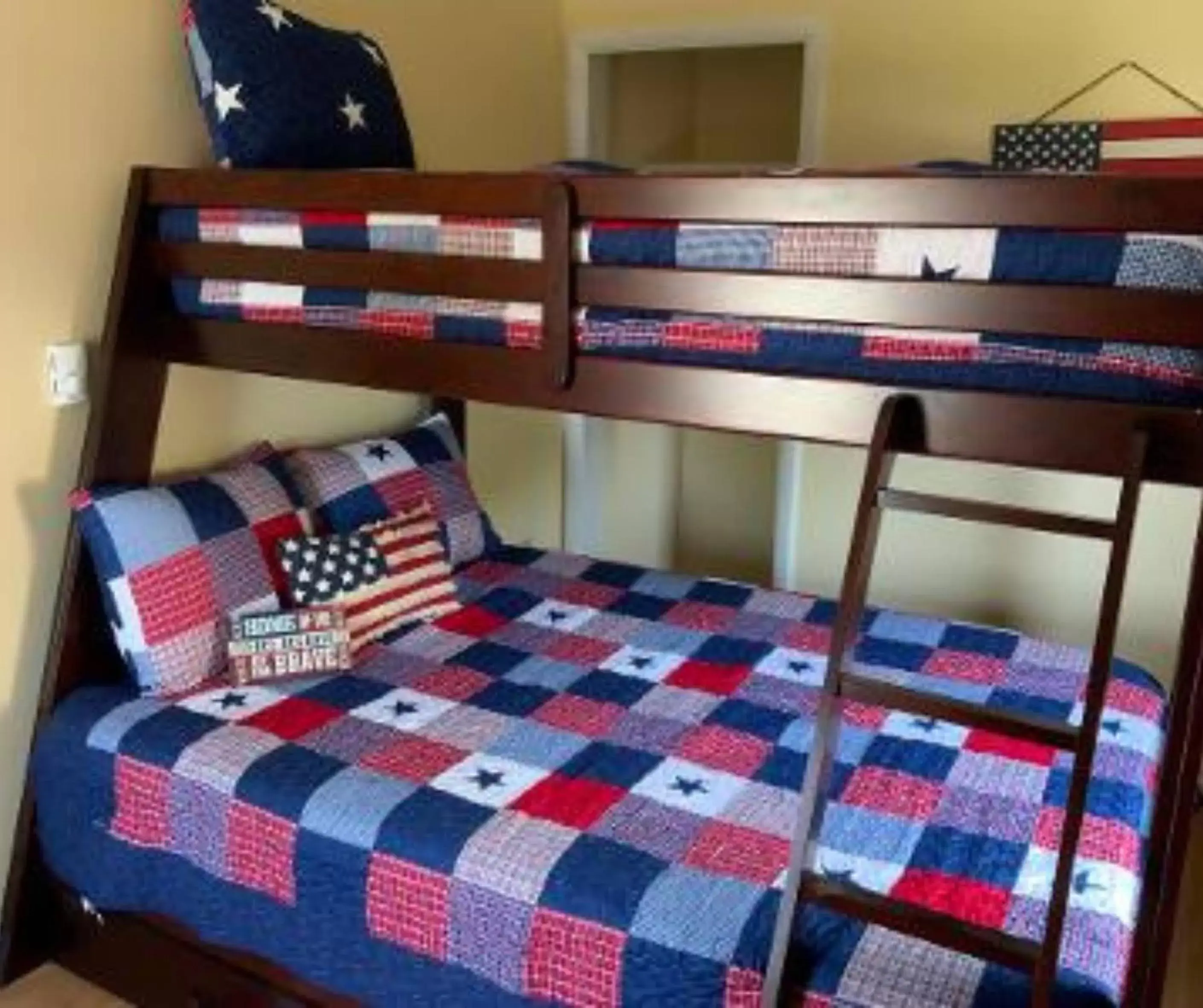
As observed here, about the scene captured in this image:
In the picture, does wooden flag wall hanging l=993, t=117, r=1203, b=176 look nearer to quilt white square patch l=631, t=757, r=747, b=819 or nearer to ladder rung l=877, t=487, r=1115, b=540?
ladder rung l=877, t=487, r=1115, b=540

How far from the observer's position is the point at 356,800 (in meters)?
1.78

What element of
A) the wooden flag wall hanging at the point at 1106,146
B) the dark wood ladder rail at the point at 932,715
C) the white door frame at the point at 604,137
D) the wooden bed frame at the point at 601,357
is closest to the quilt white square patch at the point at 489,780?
the wooden bed frame at the point at 601,357

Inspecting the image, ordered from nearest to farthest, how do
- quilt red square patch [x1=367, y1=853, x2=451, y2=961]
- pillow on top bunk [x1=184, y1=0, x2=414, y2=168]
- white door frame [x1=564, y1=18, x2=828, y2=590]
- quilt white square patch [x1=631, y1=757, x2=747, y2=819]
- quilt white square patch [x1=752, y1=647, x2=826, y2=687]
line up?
quilt red square patch [x1=367, y1=853, x2=451, y2=961], quilt white square patch [x1=631, y1=757, x2=747, y2=819], pillow on top bunk [x1=184, y1=0, x2=414, y2=168], quilt white square patch [x1=752, y1=647, x2=826, y2=687], white door frame [x1=564, y1=18, x2=828, y2=590]

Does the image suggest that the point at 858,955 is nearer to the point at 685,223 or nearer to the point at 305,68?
the point at 685,223

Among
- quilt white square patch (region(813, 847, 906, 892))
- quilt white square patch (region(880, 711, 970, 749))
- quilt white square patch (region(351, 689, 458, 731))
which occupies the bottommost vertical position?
quilt white square patch (region(880, 711, 970, 749))

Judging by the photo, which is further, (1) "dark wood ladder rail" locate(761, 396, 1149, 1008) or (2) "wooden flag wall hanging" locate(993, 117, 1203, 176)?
(2) "wooden flag wall hanging" locate(993, 117, 1203, 176)

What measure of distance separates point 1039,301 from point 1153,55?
181 cm

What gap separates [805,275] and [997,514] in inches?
16.1

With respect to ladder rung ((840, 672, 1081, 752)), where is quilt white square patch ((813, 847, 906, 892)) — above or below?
below

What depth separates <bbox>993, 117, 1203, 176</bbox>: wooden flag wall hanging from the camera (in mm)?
2719

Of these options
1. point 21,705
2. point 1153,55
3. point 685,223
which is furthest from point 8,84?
point 1153,55

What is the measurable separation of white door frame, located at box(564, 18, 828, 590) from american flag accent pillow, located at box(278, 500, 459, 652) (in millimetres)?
860

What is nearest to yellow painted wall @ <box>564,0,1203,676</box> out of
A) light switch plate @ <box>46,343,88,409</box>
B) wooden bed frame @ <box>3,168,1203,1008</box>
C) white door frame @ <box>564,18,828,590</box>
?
white door frame @ <box>564,18,828,590</box>

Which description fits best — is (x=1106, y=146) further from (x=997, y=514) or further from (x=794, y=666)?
(x=997, y=514)
